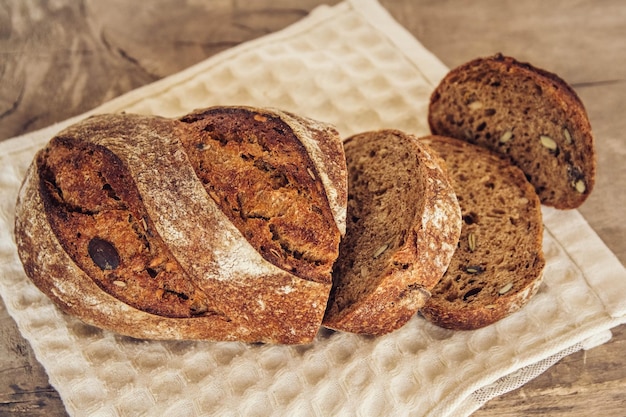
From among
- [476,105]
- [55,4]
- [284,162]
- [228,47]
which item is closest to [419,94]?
[476,105]

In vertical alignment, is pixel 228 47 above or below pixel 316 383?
above

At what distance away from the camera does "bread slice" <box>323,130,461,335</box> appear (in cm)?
226

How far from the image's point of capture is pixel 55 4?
372cm

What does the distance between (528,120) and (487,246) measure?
59cm

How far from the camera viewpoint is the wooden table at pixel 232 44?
3263 mm

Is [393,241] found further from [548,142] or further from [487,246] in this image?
[548,142]

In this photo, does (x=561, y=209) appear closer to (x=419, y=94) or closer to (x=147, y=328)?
(x=419, y=94)

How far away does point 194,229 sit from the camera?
7.02 feet

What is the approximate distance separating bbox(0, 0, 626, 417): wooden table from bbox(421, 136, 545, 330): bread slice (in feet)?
1.58

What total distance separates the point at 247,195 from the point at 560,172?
1.36 meters

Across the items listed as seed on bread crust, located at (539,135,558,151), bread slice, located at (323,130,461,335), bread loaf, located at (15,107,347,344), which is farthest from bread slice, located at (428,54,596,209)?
bread loaf, located at (15,107,347,344)

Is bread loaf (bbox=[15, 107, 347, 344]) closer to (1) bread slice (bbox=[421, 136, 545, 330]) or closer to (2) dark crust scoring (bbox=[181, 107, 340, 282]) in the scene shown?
(2) dark crust scoring (bbox=[181, 107, 340, 282])

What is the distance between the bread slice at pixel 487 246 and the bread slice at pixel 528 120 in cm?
9

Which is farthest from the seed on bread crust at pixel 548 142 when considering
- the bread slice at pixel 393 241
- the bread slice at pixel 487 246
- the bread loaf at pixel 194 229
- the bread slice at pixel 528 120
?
the bread loaf at pixel 194 229
